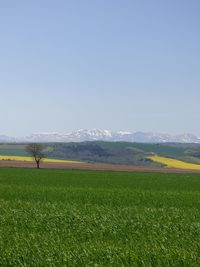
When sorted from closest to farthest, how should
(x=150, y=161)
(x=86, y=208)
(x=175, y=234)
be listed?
(x=175, y=234) < (x=86, y=208) < (x=150, y=161)

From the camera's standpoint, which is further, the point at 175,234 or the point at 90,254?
the point at 175,234

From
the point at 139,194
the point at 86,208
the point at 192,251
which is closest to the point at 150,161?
the point at 139,194

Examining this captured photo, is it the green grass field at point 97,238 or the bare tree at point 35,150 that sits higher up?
the bare tree at point 35,150

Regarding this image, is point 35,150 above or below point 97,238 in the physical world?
above

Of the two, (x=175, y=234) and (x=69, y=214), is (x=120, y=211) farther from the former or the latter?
(x=175, y=234)

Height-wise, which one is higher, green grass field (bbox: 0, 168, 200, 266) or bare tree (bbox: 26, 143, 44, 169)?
bare tree (bbox: 26, 143, 44, 169)

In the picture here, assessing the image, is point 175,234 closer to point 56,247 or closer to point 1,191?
point 56,247

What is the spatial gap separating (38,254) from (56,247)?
84 centimetres

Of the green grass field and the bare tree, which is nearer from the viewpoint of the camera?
the green grass field

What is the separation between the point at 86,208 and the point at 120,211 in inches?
95.8

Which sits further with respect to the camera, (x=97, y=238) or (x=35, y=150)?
(x=35, y=150)

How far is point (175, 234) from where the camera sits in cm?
1555

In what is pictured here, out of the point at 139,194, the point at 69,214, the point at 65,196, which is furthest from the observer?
the point at 139,194

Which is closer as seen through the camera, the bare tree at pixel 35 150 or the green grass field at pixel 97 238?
the green grass field at pixel 97 238
